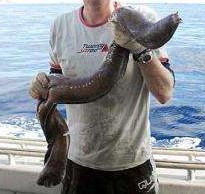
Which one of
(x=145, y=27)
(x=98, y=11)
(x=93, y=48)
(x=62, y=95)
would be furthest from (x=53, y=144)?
(x=145, y=27)

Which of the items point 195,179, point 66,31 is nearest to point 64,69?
point 66,31

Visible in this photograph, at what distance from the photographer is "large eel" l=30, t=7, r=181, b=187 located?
1.27m

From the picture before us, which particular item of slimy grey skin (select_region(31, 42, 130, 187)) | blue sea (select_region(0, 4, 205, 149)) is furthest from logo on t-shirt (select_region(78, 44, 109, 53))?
blue sea (select_region(0, 4, 205, 149))

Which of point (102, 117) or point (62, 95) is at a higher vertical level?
point (62, 95)

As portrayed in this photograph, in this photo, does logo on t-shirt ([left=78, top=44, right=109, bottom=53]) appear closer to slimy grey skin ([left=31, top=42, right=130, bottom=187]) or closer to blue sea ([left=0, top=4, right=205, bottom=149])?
slimy grey skin ([left=31, top=42, right=130, bottom=187])

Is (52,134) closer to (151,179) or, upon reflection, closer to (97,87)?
(97,87)

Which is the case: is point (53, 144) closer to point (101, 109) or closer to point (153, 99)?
point (101, 109)

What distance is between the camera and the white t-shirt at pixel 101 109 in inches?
66.9

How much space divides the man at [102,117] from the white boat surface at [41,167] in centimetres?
67

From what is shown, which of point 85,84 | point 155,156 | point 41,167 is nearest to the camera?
point 85,84

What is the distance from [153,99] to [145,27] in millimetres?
4724

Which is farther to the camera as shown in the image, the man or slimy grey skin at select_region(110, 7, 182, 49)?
the man

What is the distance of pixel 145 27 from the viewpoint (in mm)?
1283

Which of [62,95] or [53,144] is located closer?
[62,95]
